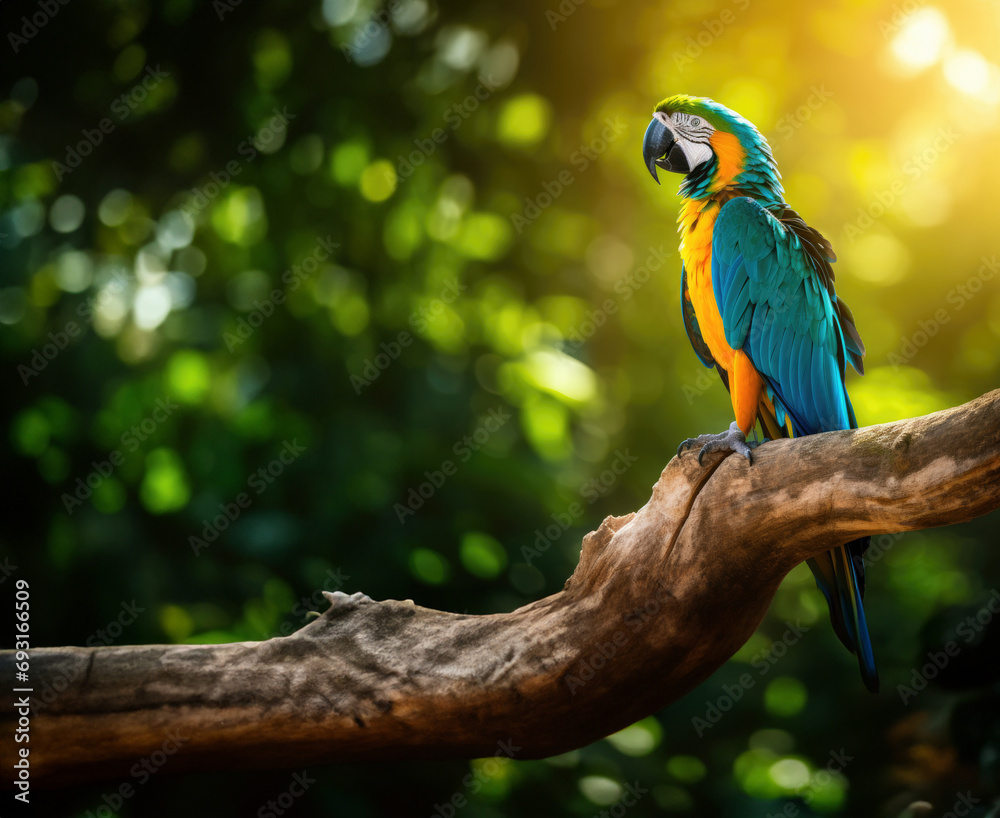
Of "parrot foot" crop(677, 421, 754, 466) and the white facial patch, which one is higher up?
the white facial patch

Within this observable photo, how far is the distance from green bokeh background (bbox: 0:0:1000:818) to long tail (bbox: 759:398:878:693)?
127 centimetres

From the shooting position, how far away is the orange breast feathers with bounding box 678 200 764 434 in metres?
2.49

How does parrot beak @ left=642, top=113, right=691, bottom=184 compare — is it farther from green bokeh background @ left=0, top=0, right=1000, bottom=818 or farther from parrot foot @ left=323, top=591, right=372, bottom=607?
parrot foot @ left=323, top=591, right=372, bottom=607

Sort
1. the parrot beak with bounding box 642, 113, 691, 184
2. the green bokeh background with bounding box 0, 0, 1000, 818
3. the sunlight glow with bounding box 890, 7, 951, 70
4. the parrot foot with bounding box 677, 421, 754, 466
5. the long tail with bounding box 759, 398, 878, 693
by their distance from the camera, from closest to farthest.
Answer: the parrot foot with bounding box 677, 421, 754, 466 < the long tail with bounding box 759, 398, 878, 693 < the parrot beak with bounding box 642, 113, 691, 184 < the green bokeh background with bounding box 0, 0, 1000, 818 < the sunlight glow with bounding box 890, 7, 951, 70

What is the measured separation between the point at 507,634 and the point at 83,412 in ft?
Answer: 8.22

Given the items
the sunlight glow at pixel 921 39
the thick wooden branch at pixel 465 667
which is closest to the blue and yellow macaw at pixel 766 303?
the thick wooden branch at pixel 465 667

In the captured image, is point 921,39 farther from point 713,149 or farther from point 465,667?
point 465,667

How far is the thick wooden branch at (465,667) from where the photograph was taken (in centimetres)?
207

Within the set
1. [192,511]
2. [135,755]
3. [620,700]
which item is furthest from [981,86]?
[135,755]

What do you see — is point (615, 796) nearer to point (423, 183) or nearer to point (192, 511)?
point (192, 511)

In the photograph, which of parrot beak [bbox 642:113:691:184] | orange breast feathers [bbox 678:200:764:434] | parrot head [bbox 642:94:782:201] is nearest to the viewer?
orange breast feathers [bbox 678:200:764:434]

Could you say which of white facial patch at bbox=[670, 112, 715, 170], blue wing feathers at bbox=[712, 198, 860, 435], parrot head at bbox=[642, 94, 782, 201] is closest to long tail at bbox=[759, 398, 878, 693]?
blue wing feathers at bbox=[712, 198, 860, 435]

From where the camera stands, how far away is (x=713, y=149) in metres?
2.66

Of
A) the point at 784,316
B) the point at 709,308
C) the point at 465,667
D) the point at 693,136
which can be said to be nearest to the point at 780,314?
the point at 784,316
